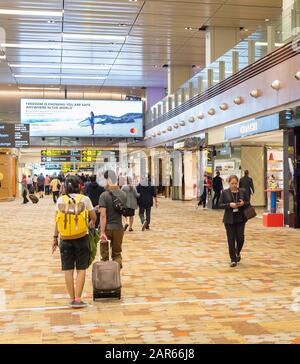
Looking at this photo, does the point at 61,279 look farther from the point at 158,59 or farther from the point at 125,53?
the point at 158,59

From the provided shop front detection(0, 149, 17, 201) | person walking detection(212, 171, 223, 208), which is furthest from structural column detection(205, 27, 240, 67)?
shop front detection(0, 149, 17, 201)

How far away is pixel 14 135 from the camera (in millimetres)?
28781

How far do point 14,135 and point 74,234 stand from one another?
23915 mm

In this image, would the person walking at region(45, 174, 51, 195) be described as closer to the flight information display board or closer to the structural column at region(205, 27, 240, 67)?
the flight information display board

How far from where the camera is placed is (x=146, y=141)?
1339 inches

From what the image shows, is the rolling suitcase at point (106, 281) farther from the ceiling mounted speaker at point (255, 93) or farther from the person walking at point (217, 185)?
the person walking at point (217, 185)

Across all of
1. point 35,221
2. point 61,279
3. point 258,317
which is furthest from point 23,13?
point 258,317

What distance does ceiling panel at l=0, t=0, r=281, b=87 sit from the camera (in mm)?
16328

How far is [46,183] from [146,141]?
7980 millimetres

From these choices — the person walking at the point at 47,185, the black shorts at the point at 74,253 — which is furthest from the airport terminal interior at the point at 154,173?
the person walking at the point at 47,185

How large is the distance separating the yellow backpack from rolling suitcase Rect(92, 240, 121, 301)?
57cm

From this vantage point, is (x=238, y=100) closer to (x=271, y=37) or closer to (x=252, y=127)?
(x=252, y=127)

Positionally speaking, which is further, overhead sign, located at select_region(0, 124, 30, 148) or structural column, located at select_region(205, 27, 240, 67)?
overhead sign, located at select_region(0, 124, 30, 148)

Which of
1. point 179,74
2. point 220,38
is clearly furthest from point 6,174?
point 220,38
